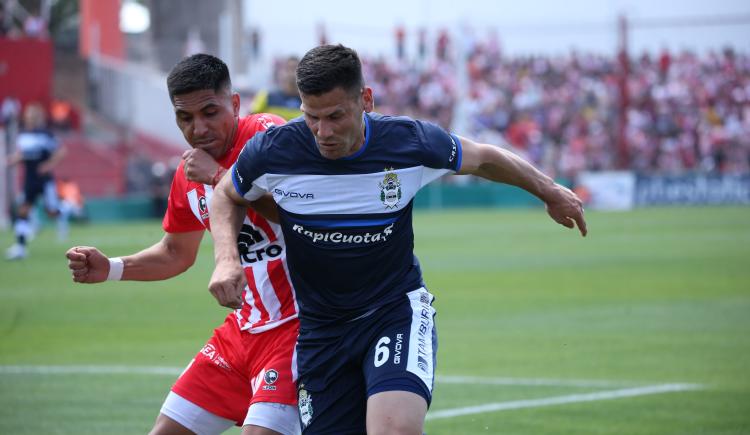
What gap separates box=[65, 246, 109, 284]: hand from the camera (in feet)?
17.8

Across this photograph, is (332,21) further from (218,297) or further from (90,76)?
(218,297)

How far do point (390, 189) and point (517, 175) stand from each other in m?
0.67

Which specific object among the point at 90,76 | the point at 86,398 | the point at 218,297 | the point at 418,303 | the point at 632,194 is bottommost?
the point at 632,194

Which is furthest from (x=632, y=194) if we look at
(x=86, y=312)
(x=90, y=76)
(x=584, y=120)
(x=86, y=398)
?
(x=86, y=398)

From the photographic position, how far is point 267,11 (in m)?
47.1

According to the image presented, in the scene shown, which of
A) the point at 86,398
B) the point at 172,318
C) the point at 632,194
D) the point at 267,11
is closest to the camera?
the point at 86,398

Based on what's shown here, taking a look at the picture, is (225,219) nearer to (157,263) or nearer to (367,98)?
(367,98)

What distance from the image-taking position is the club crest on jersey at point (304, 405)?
4879mm

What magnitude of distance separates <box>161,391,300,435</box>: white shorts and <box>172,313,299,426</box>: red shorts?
3cm

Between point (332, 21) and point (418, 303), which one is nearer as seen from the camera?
point (418, 303)

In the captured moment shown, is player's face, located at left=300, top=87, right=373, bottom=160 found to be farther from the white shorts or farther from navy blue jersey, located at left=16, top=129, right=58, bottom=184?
navy blue jersey, located at left=16, top=129, right=58, bottom=184

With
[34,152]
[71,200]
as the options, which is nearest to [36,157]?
[34,152]

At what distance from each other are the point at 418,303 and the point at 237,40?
41224mm

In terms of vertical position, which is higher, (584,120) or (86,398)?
(86,398)
